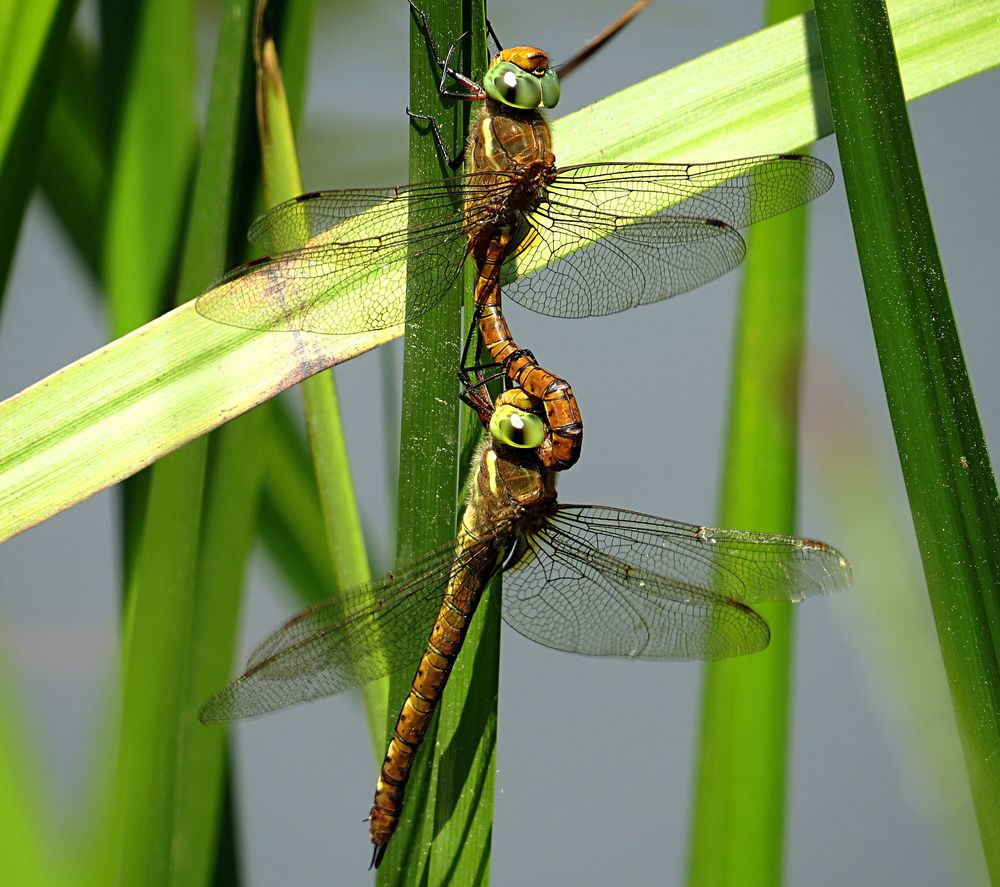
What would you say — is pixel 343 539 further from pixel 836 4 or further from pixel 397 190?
pixel 836 4

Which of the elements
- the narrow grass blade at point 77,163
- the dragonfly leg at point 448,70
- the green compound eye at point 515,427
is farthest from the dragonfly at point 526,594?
the narrow grass blade at point 77,163

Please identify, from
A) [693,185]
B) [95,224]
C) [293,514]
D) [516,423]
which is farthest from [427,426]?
[95,224]

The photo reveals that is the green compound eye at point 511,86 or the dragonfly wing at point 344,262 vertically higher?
the green compound eye at point 511,86

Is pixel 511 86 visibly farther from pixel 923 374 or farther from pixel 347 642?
pixel 347 642

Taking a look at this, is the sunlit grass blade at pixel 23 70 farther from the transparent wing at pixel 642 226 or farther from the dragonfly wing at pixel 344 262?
the transparent wing at pixel 642 226

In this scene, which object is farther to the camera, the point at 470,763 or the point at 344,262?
the point at 344,262

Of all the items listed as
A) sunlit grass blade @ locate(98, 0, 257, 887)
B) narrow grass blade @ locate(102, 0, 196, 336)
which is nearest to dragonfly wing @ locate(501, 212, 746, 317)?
sunlit grass blade @ locate(98, 0, 257, 887)

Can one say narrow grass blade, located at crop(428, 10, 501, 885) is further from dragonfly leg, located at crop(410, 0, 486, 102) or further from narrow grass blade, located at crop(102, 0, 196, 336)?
narrow grass blade, located at crop(102, 0, 196, 336)
